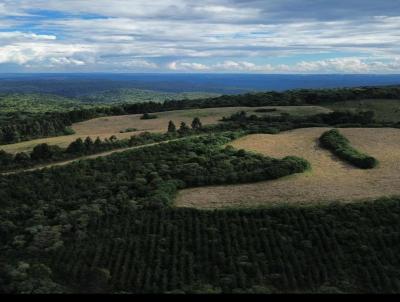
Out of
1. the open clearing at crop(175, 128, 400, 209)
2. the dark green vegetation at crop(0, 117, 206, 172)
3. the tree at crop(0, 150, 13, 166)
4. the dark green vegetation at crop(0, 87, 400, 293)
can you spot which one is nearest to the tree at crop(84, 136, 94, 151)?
the dark green vegetation at crop(0, 117, 206, 172)

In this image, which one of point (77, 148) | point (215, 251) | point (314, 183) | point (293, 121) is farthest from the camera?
point (293, 121)

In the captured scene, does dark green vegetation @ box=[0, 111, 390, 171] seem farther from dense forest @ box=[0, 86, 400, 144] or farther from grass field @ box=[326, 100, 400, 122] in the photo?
dense forest @ box=[0, 86, 400, 144]

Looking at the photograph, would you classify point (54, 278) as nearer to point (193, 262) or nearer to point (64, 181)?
point (193, 262)

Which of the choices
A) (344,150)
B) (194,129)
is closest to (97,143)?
(194,129)

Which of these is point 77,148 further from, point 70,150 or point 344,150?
point 344,150

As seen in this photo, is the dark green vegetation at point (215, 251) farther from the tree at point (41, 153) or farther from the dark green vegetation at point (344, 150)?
the tree at point (41, 153)

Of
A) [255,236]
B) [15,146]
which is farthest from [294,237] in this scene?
[15,146]

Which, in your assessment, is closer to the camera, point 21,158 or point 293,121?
point 21,158
